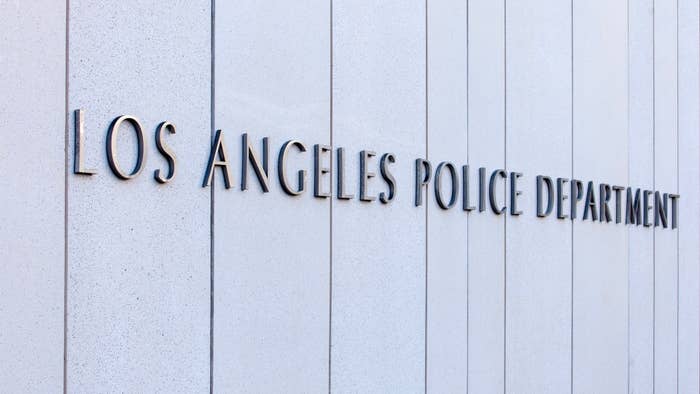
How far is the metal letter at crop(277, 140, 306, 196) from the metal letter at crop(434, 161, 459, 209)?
4.37 ft

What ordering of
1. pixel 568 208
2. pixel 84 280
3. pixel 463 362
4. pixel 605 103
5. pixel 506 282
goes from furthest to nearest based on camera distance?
pixel 605 103
pixel 568 208
pixel 506 282
pixel 463 362
pixel 84 280

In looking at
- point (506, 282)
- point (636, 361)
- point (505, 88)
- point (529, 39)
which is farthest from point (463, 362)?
point (636, 361)

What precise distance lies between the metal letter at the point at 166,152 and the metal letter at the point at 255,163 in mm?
467

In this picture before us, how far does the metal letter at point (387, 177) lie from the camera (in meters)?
6.26

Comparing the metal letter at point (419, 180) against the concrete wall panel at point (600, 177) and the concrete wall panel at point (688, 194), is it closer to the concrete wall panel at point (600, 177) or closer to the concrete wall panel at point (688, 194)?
the concrete wall panel at point (600, 177)

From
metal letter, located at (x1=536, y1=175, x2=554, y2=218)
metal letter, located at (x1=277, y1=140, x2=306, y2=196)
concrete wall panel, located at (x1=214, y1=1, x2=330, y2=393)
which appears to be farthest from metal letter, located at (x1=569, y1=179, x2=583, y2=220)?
metal letter, located at (x1=277, y1=140, x2=306, y2=196)

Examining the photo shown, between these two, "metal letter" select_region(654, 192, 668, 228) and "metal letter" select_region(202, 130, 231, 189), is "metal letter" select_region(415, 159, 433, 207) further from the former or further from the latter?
"metal letter" select_region(654, 192, 668, 228)

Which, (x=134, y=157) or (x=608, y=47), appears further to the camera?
(x=608, y=47)

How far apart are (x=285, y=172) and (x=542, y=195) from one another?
3004 millimetres

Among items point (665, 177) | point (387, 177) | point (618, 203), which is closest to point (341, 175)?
point (387, 177)

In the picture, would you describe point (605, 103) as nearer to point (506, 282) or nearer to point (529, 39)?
point (529, 39)

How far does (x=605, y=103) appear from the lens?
909 cm

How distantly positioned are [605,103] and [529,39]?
147 centimetres

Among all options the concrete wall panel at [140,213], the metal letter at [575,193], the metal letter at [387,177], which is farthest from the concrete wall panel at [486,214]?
the concrete wall panel at [140,213]
